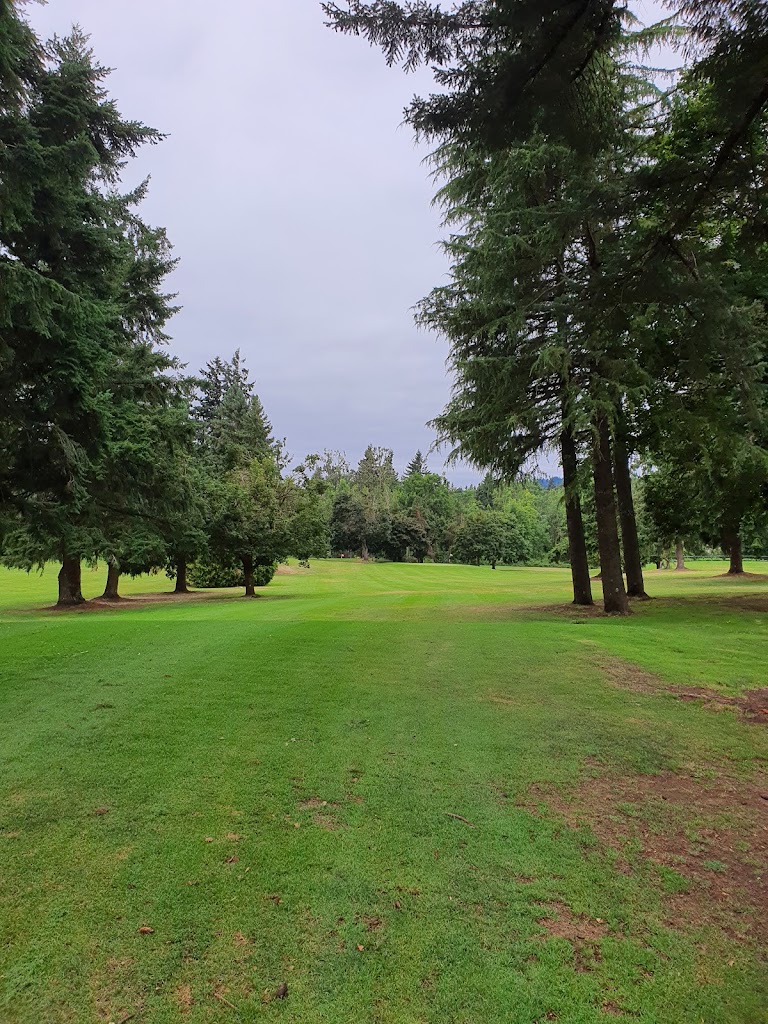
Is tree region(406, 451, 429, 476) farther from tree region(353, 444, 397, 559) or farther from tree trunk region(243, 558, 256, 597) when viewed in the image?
tree trunk region(243, 558, 256, 597)

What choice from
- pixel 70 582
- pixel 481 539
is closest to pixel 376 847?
pixel 70 582

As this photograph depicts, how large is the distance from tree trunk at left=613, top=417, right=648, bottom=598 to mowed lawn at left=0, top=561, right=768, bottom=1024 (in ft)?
30.3

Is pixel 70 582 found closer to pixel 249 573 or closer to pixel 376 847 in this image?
pixel 249 573

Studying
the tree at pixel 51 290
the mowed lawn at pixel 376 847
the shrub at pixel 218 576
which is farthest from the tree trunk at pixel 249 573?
the mowed lawn at pixel 376 847

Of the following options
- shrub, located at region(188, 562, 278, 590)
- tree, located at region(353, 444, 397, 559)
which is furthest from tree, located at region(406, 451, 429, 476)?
shrub, located at region(188, 562, 278, 590)

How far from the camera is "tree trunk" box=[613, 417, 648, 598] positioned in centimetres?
1510

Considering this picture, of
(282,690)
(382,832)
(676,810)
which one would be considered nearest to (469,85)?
(382,832)

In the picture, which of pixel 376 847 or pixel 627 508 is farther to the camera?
pixel 627 508

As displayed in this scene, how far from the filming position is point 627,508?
16188mm

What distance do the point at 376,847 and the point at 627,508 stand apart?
48.8 feet

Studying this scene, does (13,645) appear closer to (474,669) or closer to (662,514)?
(474,669)

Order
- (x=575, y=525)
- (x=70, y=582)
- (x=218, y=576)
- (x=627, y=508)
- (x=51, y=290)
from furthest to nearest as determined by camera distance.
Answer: (x=218, y=576), (x=70, y=582), (x=575, y=525), (x=627, y=508), (x=51, y=290)

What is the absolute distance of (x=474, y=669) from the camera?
7.41 meters

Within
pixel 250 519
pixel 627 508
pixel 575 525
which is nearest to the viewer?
pixel 627 508
